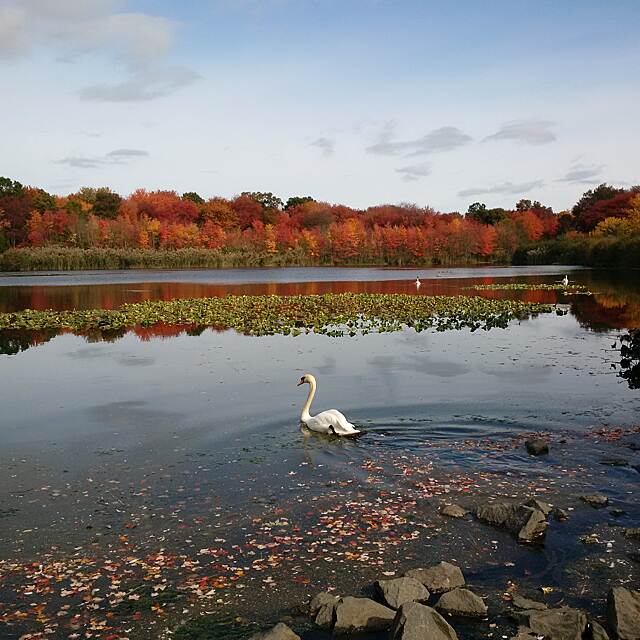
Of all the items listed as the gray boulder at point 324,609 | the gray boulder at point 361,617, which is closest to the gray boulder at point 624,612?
the gray boulder at point 361,617

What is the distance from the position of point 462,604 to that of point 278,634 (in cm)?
177

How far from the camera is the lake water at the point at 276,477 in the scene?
7082 millimetres

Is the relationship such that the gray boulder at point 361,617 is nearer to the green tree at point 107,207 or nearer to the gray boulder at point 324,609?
the gray boulder at point 324,609

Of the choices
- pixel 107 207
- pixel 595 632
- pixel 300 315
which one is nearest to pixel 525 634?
pixel 595 632

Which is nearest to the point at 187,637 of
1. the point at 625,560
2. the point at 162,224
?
the point at 625,560

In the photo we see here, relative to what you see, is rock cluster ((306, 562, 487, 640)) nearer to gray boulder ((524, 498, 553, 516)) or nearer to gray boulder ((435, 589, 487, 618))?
gray boulder ((435, 589, 487, 618))

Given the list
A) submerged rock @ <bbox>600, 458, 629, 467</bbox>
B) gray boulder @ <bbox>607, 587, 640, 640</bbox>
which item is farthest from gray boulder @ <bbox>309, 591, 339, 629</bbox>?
submerged rock @ <bbox>600, 458, 629, 467</bbox>

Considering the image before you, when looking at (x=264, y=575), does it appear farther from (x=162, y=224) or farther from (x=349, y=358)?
(x=162, y=224)

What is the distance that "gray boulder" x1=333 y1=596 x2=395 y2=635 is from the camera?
6.21m

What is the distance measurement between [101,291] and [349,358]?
31124mm

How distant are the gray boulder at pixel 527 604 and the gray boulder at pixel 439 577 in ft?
1.83

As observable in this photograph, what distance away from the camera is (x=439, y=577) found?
6.95m

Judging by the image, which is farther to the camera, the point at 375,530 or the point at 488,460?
the point at 488,460

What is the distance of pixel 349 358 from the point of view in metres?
20.2
